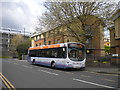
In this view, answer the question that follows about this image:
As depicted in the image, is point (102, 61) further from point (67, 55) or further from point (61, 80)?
point (61, 80)

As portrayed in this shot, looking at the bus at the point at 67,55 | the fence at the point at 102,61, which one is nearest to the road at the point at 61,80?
the bus at the point at 67,55

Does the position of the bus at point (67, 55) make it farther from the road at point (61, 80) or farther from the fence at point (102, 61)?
the fence at point (102, 61)

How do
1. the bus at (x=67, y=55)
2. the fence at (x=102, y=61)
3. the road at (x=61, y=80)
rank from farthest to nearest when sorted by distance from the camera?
the fence at (x=102, y=61) → the bus at (x=67, y=55) → the road at (x=61, y=80)

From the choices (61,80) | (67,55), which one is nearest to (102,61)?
(67,55)

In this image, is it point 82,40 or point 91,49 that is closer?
point 82,40

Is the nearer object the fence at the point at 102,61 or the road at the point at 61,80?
the road at the point at 61,80

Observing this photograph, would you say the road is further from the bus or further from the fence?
the fence

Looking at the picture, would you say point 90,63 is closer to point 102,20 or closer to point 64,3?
point 102,20

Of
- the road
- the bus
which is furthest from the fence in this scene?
the road

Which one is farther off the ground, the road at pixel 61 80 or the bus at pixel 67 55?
the bus at pixel 67 55

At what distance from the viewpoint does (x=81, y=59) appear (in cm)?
1516

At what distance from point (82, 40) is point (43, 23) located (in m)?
5.62


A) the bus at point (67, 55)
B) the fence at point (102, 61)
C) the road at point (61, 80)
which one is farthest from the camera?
the fence at point (102, 61)

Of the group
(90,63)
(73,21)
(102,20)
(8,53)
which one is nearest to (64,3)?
(73,21)
